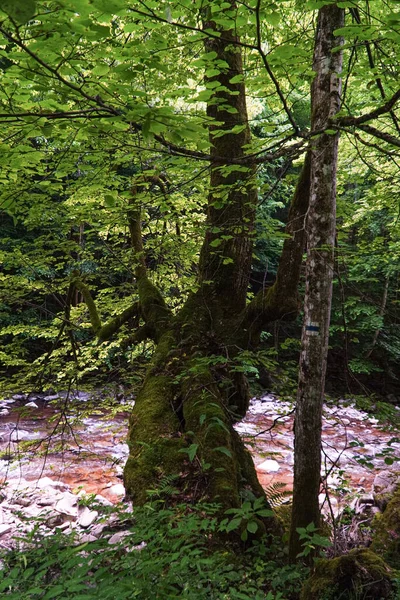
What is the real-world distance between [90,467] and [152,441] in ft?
12.7

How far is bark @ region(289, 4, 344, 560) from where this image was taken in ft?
8.82

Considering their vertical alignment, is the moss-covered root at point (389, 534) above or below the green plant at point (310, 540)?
below

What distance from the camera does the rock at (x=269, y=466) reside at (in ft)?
22.0

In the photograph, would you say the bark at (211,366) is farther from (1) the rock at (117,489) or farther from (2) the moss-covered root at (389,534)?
(1) the rock at (117,489)

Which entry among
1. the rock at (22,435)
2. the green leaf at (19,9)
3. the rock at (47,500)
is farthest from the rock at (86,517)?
the green leaf at (19,9)

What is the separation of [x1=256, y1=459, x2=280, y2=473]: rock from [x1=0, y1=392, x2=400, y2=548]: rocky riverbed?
0.01 metres

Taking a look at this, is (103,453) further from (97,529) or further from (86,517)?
(97,529)

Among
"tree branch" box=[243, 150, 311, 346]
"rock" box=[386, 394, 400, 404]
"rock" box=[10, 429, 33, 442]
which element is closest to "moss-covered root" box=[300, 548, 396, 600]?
"tree branch" box=[243, 150, 311, 346]

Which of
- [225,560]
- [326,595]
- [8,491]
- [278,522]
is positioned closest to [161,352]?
[278,522]

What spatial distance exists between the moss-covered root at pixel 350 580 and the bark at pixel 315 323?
319mm

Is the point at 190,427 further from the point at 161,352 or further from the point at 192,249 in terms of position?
the point at 192,249

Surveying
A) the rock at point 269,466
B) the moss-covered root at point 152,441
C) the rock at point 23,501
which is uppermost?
the moss-covered root at point 152,441

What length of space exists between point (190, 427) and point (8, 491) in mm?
3705

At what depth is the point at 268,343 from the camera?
14.7m
